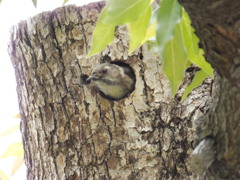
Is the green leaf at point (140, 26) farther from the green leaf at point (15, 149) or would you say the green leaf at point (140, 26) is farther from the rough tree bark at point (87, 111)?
the green leaf at point (15, 149)

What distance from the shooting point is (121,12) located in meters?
0.90

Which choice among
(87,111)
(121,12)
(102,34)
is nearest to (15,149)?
(87,111)

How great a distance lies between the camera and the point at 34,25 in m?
2.22

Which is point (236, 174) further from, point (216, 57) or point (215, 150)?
point (216, 57)

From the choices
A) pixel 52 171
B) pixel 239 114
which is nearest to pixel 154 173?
pixel 52 171

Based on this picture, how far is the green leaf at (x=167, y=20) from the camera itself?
2.82 feet

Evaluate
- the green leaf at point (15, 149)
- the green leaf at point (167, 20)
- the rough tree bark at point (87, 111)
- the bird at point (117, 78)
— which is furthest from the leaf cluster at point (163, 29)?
the green leaf at point (15, 149)

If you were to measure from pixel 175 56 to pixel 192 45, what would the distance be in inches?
3.7

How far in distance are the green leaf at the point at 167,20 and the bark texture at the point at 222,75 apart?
0.02m

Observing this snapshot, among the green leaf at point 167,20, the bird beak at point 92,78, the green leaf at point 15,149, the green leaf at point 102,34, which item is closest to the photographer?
the green leaf at point 167,20

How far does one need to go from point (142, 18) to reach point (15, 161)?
168 cm

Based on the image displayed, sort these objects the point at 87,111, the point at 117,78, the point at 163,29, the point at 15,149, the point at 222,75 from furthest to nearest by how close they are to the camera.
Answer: the point at 15,149, the point at 117,78, the point at 87,111, the point at 222,75, the point at 163,29

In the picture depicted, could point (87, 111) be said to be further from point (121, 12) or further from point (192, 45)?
point (121, 12)

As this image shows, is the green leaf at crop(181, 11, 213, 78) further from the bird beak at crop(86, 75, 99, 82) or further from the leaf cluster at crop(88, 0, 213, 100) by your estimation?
the bird beak at crop(86, 75, 99, 82)
